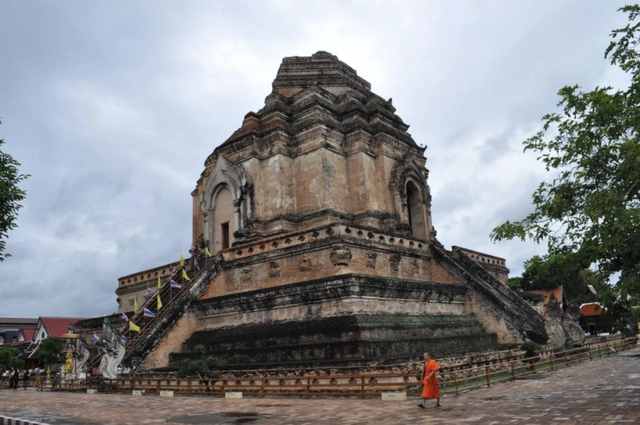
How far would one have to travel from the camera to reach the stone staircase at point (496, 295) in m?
19.7

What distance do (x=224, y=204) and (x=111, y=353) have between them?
9.77 m

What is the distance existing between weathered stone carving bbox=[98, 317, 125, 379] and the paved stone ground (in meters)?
1.98

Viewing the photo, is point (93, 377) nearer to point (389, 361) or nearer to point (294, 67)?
point (389, 361)

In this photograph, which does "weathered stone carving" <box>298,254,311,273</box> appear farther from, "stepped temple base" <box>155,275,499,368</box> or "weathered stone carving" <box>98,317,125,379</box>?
"weathered stone carving" <box>98,317,125,379</box>

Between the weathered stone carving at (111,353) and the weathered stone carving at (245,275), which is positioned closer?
the weathered stone carving at (111,353)

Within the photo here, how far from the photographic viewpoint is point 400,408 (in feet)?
37.4

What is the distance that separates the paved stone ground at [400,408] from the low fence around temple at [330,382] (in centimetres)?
39

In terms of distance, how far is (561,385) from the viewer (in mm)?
13758

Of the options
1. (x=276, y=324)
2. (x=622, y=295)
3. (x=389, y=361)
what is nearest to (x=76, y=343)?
(x=276, y=324)

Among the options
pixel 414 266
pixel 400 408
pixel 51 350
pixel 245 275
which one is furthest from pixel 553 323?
pixel 51 350

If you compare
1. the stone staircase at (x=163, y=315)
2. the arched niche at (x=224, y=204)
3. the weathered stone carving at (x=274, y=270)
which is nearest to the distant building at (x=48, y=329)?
the arched niche at (x=224, y=204)

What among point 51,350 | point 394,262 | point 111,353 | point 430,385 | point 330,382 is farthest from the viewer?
point 51,350

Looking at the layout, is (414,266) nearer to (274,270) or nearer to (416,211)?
(416,211)

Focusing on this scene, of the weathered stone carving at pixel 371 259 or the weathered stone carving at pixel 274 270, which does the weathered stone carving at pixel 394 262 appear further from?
the weathered stone carving at pixel 274 270
